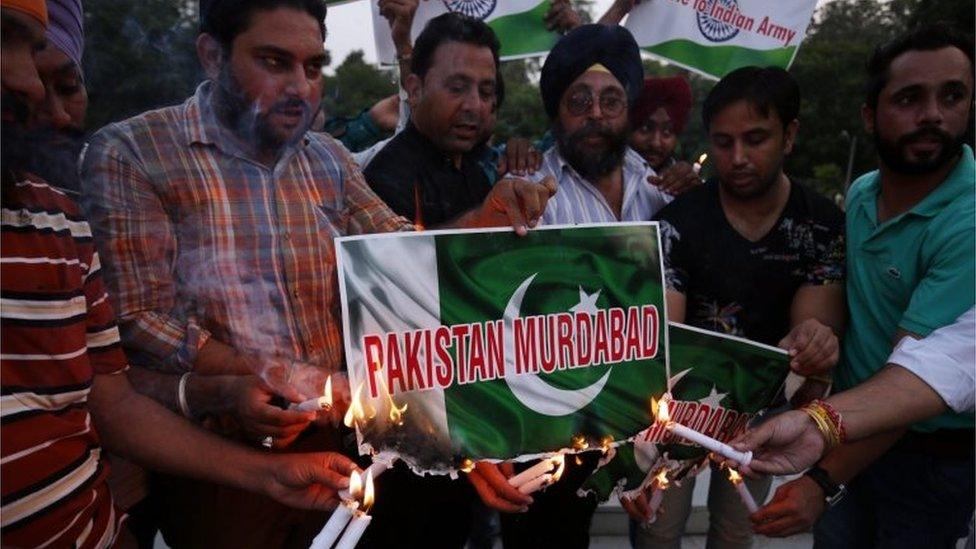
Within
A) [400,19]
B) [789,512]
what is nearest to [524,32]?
[400,19]

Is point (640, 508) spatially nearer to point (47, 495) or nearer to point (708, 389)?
point (708, 389)

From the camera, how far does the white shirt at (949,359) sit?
1.94 metres

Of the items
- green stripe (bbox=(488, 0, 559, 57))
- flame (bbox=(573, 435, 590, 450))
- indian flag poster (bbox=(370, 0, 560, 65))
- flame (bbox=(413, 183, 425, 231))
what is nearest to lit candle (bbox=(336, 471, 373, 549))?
Answer: flame (bbox=(573, 435, 590, 450))

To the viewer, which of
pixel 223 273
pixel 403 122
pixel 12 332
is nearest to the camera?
pixel 12 332

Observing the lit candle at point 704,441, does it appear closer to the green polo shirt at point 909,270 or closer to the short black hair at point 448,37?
the green polo shirt at point 909,270

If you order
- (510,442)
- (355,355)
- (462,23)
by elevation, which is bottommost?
(510,442)

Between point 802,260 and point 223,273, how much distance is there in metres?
1.82

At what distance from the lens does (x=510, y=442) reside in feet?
5.65

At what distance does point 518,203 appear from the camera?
5.93ft

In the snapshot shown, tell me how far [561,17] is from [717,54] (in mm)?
827

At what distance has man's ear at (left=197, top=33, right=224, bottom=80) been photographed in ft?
5.64

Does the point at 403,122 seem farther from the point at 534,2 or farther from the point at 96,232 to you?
the point at 96,232

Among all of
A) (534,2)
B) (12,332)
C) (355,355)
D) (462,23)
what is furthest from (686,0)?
(12,332)

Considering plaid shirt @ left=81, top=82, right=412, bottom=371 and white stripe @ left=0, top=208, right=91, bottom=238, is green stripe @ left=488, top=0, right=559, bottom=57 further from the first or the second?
white stripe @ left=0, top=208, right=91, bottom=238
